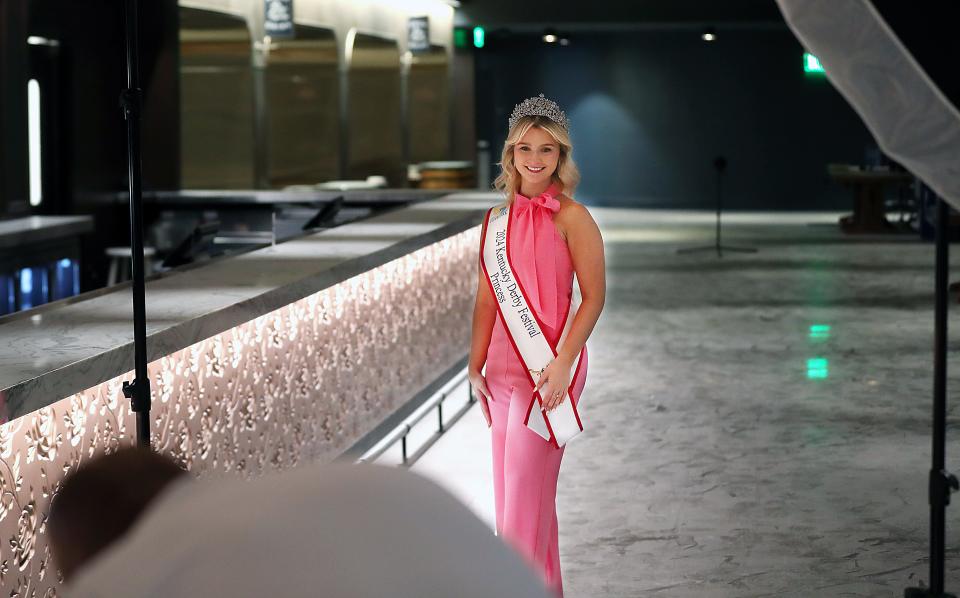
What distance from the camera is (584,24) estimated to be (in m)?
18.1

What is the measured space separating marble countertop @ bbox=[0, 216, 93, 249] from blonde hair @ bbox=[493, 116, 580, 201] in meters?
4.43

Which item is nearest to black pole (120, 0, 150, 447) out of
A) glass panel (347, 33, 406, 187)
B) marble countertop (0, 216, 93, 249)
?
marble countertop (0, 216, 93, 249)

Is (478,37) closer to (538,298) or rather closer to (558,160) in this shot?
(558,160)

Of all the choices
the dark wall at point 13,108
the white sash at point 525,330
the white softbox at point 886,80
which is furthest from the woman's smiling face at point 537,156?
the dark wall at point 13,108

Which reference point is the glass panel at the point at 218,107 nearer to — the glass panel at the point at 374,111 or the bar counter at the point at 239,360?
the glass panel at the point at 374,111

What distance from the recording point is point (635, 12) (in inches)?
697

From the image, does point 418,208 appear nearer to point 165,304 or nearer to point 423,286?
point 423,286

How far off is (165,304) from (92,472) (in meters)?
2.93

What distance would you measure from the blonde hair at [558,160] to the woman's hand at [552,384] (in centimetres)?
44

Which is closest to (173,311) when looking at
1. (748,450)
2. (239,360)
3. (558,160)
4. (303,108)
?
(239,360)

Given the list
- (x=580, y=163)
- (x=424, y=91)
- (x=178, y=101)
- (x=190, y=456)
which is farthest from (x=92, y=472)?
(x=580, y=163)

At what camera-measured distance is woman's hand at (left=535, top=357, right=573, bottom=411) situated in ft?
10.7

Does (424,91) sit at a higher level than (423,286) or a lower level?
higher

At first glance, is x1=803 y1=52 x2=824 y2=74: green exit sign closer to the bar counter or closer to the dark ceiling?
the dark ceiling
